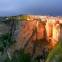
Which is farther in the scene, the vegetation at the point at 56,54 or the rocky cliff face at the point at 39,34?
the rocky cliff face at the point at 39,34

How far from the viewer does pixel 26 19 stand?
211cm

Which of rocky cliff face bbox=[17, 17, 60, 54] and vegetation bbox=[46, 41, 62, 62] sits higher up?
rocky cliff face bbox=[17, 17, 60, 54]

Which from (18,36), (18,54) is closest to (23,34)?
(18,36)

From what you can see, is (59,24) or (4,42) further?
(4,42)

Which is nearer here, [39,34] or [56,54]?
[56,54]

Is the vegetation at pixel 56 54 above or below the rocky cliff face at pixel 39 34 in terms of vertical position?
below

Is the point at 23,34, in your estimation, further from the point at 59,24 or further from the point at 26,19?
the point at 59,24

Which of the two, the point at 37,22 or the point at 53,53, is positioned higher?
the point at 37,22

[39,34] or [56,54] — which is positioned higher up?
[39,34]

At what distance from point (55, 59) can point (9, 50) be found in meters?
0.56

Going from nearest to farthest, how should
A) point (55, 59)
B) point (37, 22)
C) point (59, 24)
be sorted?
point (55, 59) → point (59, 24) → point (37, 22)

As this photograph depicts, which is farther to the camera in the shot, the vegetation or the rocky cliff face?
the rocky cliff face

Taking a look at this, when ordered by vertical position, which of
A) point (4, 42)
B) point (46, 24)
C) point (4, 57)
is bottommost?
point (4, 57)

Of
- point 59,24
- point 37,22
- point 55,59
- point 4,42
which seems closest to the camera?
point 55,59
